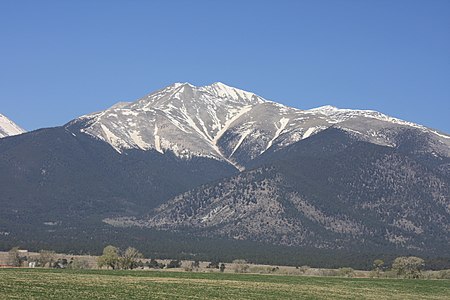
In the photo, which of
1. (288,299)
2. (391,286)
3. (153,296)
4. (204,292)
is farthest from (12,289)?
(391,286)

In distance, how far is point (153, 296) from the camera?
90875mm

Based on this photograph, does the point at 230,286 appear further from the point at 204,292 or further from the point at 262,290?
the point at 204,292

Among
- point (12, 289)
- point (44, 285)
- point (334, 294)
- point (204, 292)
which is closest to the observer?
point (12, 289)

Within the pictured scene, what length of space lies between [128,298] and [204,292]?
62.4ft

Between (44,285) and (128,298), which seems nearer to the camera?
(128,298)

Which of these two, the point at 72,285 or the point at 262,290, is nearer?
the point at 72,285

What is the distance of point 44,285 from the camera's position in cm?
9519

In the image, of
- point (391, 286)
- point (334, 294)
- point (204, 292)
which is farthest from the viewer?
point (391, 286)

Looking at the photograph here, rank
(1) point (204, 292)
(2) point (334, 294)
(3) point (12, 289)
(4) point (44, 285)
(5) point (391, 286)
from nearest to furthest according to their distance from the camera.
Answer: (3) point (12, 289) < (4) point (44, 285) < (1) point (204, 292) < (2) point (334, 294) < (5) point (391, 286)

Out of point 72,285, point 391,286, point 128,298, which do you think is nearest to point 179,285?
point 72,285

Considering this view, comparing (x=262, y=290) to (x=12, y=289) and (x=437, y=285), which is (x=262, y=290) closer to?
(x=12, y=289)

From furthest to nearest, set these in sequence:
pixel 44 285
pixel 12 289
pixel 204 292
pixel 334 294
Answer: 1. pixel 334 294
2. pixel 204 292
3. pixel 44 285
4. pixel 12 289

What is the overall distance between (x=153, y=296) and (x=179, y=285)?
24.1 metres

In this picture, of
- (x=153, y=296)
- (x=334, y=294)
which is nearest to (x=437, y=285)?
(x=334, y=294)
